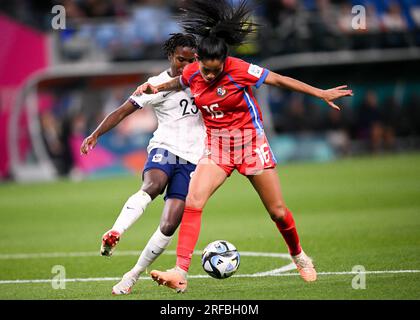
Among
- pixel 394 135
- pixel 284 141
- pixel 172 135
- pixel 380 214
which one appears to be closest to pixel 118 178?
pixel 284 141

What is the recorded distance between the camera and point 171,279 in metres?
7.89

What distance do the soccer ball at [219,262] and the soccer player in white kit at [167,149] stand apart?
458mm

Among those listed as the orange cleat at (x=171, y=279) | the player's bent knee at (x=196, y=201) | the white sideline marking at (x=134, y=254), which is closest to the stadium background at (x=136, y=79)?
the white sideline marking at (x=134, y=254)

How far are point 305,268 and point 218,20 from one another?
2712mm

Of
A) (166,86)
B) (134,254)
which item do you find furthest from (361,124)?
(166,86)

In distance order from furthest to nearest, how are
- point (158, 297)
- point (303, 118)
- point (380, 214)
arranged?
point (303, 118) < point (380, 214) < point (158, 297)

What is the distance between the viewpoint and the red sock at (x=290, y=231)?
340 inches

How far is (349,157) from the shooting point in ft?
94.1

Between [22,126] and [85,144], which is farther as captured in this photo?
[22,126]

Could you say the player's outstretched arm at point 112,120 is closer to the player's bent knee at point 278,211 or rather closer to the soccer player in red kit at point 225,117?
the soccer player in red kit at point 225,117

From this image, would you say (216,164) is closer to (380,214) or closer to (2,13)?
(380,214)

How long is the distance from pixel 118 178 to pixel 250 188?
5278mm

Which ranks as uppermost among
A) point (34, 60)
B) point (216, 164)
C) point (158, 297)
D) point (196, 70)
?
point (34, 60)

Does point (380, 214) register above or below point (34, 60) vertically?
below
